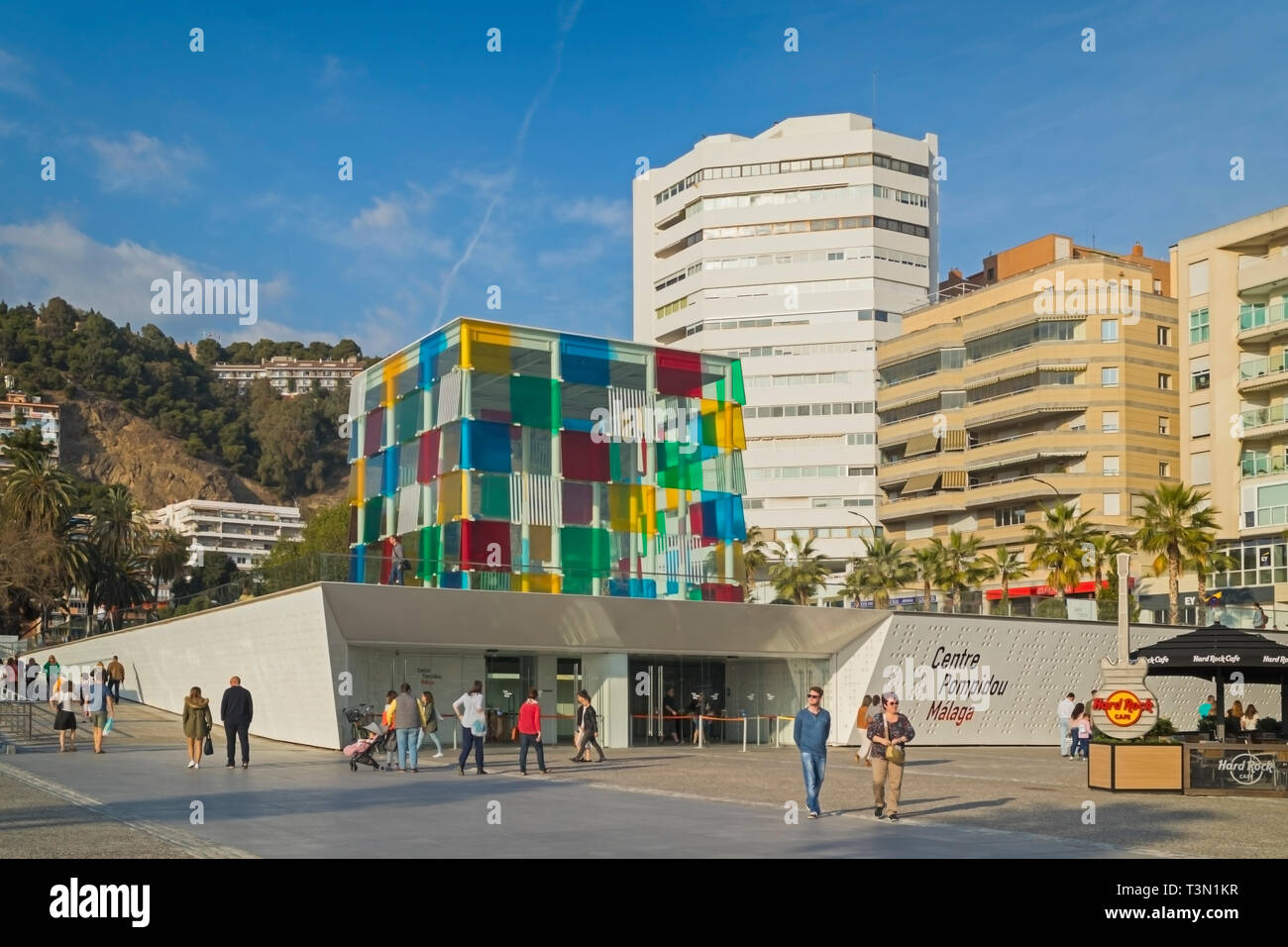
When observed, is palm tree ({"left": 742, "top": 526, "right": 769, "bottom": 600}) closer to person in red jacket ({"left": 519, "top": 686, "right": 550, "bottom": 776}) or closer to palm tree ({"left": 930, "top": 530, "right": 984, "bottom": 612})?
palm tree ({"left": 930, "top": 530, "right": 984, "bottom": 612})

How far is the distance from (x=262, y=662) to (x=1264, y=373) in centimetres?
4889

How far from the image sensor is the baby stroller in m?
25.2

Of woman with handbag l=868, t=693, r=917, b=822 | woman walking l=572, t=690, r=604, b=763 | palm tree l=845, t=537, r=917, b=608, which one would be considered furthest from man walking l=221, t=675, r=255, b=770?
palm tree l=845, t=537, r=917, b=608

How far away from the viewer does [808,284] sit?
3939 inches

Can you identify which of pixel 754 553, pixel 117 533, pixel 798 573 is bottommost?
pixel 798 573

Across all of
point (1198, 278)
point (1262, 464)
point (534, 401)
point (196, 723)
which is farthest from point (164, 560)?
point (196, 723)

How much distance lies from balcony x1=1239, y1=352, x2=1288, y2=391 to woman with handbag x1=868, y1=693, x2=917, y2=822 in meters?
52.6

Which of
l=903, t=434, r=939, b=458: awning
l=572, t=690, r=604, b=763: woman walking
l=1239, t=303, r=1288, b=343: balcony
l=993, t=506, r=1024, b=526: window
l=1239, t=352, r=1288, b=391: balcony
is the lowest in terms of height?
l=572, t=690, r=604, b=763: woman walking

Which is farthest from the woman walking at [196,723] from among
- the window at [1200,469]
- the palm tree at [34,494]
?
the palm tree at [34,494]

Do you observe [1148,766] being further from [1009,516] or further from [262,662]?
[1009,516]

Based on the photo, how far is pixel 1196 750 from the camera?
21.8 metres

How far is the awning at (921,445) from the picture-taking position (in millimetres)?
85438
